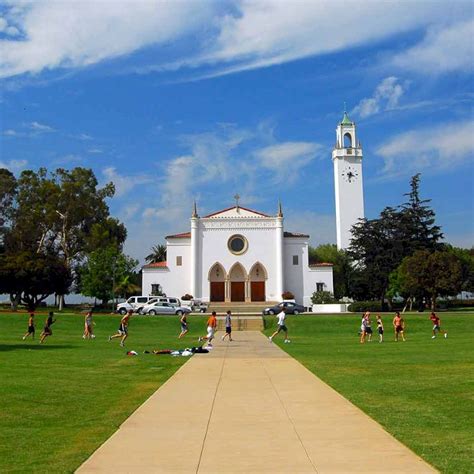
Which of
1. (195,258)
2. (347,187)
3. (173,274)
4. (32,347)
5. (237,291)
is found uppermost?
(347,187)

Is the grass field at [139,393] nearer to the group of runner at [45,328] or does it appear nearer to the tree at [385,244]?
the group of runner at [45,328]

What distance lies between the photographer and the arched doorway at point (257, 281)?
2611 inches

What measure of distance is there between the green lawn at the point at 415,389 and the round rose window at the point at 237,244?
39.3 m

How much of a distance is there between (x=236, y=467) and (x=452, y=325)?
118 feet

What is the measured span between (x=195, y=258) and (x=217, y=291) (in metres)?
4.32

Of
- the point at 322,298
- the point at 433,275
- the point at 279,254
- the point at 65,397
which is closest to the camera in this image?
the point at 65,397

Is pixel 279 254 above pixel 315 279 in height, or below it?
above

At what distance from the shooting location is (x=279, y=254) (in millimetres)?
66188

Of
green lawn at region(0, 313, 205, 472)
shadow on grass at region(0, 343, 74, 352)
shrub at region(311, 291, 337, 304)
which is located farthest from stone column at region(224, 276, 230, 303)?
green lawn at region(0, 313, 205, 472)

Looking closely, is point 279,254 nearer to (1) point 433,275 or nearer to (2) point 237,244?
(2) point 237,244

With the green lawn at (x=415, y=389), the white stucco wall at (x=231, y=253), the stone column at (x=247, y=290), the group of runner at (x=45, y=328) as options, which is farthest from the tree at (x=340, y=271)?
the green lawn at (x=415, y=389)

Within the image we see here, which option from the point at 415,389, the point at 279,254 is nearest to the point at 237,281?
the point at 279,254

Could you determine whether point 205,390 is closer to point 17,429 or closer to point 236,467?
point 17,429

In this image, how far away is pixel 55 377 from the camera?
14930 mm
